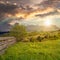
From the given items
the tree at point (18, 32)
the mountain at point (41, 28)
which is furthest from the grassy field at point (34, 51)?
the mountain at point (41, 28)

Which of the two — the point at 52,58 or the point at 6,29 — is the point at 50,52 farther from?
the point at 6,29

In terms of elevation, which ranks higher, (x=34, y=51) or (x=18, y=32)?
(x=18, y=32)

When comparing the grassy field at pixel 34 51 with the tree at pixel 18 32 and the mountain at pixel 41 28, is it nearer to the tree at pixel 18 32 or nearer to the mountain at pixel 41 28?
the tree at pixel 18 32

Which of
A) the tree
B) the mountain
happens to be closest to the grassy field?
the tree

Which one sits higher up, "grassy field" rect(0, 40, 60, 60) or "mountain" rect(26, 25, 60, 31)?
"mountain" rect(26, 25, 60, 31)

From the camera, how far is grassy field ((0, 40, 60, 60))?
124 inches

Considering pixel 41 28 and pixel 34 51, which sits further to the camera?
pixel 41 28

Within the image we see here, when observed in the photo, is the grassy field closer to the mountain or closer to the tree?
the tree

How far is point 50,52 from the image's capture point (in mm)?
3197

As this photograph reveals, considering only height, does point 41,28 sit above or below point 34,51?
above

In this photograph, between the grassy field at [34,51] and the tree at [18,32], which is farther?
the tree at [18,32]

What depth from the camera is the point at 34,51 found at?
10.5ft

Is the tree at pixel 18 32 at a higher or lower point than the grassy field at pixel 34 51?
higher

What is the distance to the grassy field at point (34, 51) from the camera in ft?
10.4
